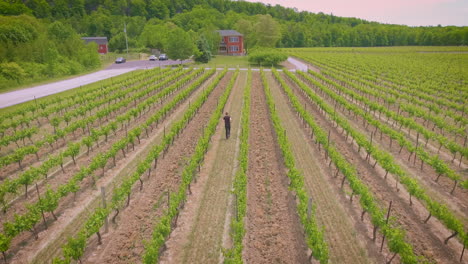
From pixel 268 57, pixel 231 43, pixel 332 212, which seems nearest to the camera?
pixel 332 212

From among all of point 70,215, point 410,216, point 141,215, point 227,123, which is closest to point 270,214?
point 141,215

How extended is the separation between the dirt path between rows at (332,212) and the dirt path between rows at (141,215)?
6323 mm

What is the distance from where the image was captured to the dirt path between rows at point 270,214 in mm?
9789

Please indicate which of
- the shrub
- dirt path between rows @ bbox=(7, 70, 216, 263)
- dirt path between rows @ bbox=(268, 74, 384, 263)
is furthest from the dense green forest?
dirt path between rows @ bbox=(268, 74, 384, 263)

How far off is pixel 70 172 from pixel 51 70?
40.3 meters

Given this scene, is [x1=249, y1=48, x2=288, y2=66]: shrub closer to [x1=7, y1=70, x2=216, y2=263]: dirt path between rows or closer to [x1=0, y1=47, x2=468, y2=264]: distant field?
[x1=0, y1=47, x2=468, y2=264]: distant field

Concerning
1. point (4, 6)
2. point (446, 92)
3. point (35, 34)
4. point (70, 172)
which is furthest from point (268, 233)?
point (4, 6)

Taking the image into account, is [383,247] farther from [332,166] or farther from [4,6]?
[4,6]

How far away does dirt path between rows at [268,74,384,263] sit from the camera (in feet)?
32.3

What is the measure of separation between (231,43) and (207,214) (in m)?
83.3

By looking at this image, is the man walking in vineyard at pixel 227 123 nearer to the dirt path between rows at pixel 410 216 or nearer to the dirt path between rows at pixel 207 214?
the dirt path between rows at pixel 207 214

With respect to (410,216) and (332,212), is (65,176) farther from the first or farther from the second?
(410,216)

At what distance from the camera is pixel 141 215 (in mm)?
11648

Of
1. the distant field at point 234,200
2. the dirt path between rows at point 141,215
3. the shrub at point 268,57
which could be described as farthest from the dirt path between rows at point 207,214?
the shrub at point 268,57
